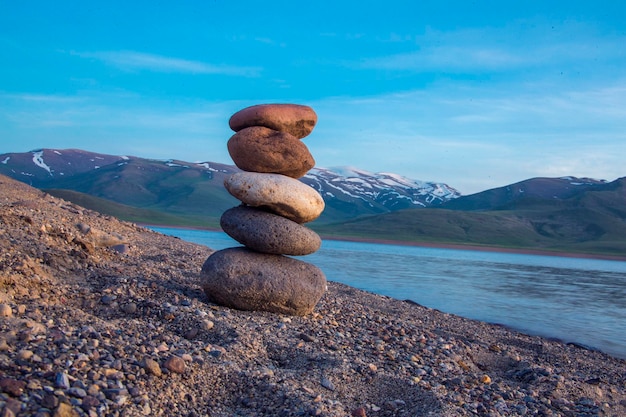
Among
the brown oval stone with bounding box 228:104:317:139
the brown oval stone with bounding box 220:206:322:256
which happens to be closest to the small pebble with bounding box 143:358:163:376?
the brown oval stone with bounding box 220:206:322:256

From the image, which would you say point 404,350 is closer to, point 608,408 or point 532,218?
point 608,408

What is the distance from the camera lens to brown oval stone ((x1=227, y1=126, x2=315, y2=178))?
13.8m

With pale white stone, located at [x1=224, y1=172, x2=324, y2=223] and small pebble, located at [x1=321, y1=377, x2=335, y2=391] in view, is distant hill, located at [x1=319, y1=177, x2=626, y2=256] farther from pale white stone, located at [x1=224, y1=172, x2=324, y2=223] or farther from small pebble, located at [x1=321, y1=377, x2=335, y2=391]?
small pebble, located at [x1=321, y1=377, x2=335, y2=391]

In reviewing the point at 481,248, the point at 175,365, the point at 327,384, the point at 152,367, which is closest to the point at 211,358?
the point at 175,365

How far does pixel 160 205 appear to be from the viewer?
191 meters

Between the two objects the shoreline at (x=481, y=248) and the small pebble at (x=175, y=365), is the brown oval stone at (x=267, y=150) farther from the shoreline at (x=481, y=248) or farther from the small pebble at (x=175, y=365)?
the shoreline at (x=481, y=248)

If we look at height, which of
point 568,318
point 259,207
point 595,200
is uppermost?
point 595,200

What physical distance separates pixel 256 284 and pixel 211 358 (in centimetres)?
372

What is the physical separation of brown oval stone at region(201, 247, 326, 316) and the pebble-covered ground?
31 centimetres

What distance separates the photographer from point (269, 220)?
43.7ft

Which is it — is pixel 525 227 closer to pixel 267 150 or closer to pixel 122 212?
pixel 122 212

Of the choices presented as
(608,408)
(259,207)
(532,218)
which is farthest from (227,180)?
(532,218)

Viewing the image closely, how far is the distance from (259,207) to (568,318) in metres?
17.8

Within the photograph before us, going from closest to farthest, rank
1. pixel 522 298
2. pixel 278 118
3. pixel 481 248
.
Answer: pixel 278 118, pixel 522 298, pixel 481 248
